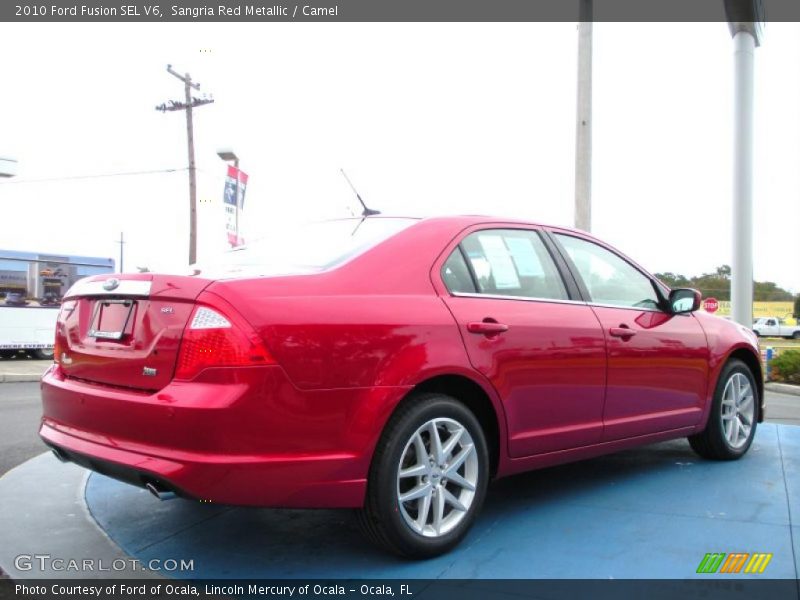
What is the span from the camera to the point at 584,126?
9.60 meters

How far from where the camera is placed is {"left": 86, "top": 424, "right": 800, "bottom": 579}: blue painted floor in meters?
3.03

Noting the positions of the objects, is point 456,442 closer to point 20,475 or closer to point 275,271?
point 275,271

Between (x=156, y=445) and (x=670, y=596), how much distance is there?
6.80 feet

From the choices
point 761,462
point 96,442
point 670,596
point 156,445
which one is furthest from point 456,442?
point 761,462

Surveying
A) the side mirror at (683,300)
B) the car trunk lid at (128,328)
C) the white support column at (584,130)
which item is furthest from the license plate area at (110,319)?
the white support column at (584,130)

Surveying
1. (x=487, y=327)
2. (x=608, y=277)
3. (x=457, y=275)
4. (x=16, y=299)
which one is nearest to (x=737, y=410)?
(x=608, y=277)

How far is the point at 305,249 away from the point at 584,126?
7.10 metres

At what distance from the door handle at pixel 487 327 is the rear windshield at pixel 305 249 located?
1.90ft

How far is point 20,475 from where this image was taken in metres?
4.54

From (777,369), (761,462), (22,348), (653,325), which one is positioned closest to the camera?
(653,325)

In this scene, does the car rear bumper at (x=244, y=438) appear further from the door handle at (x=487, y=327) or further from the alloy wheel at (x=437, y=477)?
the door handle at (x=487, y=327)

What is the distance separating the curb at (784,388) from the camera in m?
11.5

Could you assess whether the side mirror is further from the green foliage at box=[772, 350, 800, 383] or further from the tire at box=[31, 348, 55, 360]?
the tire at box=[31, 348, 55, 360]

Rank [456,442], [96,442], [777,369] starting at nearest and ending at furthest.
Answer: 1. [96,442]
2. [456,442]
3. [777,369]
